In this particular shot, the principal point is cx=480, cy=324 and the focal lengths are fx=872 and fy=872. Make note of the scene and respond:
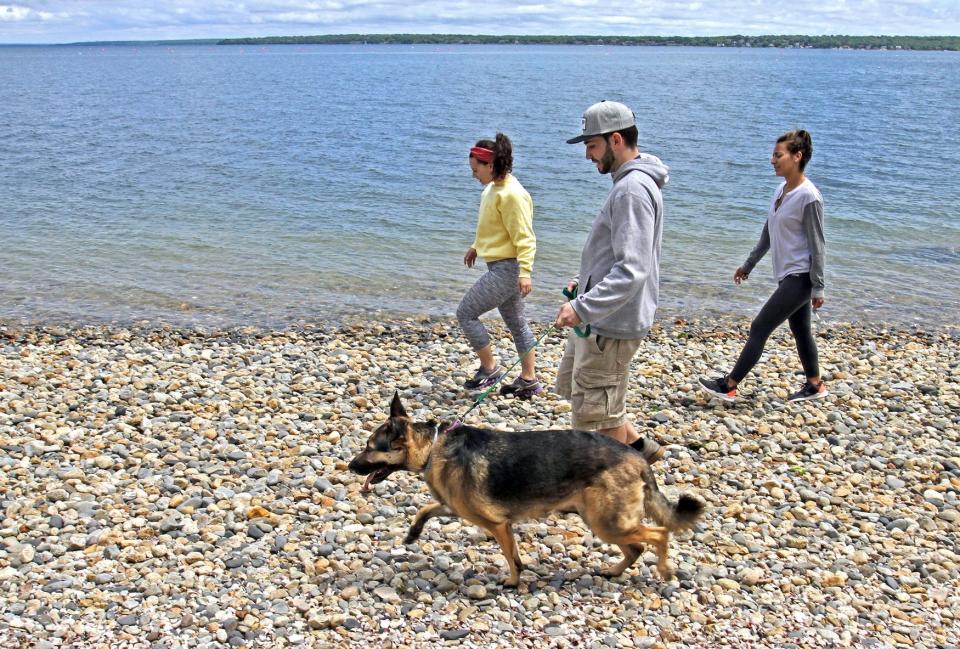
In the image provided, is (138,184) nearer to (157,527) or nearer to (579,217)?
(579,217)

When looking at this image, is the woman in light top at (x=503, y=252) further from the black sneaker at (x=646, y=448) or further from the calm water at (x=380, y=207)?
the calm water at (x=380, y=207)

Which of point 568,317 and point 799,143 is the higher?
point 799,143

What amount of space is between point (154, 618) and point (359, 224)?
16.0 m

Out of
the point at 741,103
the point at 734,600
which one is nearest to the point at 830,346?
the point at 734,600

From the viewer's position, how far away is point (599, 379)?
5.66 m

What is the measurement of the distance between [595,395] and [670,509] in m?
0.87

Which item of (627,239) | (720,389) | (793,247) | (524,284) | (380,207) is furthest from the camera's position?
(380,207)

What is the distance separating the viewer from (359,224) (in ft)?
66.9

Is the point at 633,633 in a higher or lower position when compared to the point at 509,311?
lower

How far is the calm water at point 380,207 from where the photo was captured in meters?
14.5

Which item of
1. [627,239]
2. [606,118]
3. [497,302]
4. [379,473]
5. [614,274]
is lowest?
[379,473]

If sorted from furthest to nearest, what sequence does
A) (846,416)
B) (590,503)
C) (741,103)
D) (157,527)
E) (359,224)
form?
(741,103)
(359,224)
(846,416)
(157,527)
(590,503)

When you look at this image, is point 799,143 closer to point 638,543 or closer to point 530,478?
point 638,543

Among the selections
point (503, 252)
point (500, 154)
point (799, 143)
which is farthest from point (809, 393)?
point (500, 154)
